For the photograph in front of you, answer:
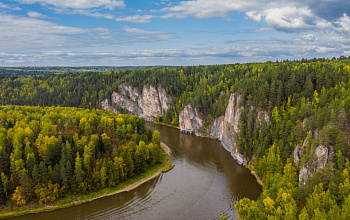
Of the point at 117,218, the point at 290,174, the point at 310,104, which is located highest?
the point at 310,104

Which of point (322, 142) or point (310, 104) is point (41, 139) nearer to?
point (322, 142)

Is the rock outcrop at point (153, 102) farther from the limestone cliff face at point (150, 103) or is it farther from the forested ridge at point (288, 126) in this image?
the forested ridge at point (288, 126)

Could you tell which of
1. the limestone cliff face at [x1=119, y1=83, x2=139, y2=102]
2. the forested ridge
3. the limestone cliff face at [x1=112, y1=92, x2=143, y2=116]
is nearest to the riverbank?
the forested ridge

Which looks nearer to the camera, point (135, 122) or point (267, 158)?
point (267, 158)

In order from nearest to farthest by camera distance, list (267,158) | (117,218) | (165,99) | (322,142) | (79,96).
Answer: (322,142) → (117,218) → (267,158) → (165,99) → (79,96)

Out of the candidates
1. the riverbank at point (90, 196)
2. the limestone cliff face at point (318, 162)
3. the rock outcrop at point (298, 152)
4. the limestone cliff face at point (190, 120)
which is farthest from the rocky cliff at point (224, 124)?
the limestone cliff face at point (318, 162)

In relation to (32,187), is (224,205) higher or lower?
lower

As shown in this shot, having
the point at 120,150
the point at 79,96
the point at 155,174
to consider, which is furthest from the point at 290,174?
the point at 79,96
